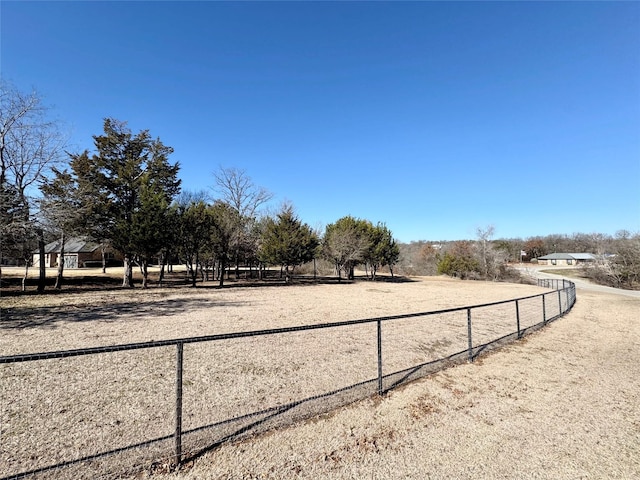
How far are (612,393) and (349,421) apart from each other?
427cm

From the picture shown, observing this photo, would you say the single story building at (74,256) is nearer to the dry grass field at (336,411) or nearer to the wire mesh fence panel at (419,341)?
the dry grass field at (336,411)

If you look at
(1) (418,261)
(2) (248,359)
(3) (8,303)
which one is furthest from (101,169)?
(1) (418,261)

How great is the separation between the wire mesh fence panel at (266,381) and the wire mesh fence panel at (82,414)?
44 cm

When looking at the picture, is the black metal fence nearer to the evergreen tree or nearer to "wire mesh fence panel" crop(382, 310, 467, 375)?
"wire mesh fence panel" crop(382, 310, 467, 375)

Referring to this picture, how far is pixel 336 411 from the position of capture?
3920mm

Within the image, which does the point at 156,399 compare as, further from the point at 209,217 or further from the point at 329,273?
the point at 329,273

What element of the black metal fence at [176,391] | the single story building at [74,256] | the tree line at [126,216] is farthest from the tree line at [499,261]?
the single story building at [74,256]

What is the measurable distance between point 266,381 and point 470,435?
309 cm

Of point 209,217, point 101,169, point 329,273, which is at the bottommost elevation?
point 329,273

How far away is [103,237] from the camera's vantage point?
2086cm

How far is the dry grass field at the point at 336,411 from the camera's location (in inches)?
114

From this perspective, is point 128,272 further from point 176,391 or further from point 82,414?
point 176,391

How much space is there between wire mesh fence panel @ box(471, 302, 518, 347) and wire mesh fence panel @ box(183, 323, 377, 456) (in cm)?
323

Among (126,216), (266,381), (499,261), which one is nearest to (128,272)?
(126,216)
